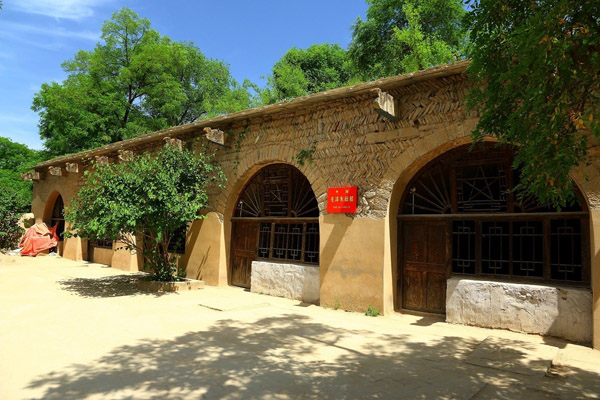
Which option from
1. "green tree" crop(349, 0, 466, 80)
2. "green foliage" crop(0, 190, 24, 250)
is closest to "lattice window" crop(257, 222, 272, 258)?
"green tree" crop(349, 0, 466, 80)

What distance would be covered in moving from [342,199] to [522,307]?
3.18 metres

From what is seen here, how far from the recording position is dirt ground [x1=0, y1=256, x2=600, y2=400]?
3416 millimetres

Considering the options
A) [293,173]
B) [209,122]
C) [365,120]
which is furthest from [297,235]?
[209,122]

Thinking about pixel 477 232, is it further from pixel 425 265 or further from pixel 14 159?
pixel 14 159

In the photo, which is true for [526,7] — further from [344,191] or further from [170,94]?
[170,94]

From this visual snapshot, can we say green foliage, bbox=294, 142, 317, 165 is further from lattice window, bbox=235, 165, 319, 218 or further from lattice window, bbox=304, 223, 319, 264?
lattice window, bbox=304, 223, 319, 264

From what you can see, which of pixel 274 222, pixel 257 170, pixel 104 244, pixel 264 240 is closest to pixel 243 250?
pixel 264 240

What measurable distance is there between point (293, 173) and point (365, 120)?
83.8 inches

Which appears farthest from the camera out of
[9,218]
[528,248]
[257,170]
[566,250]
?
[9,218]

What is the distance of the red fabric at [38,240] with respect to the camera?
15203 mm

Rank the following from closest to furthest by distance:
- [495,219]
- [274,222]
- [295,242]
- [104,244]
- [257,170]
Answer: [495,219], [295,242], [274,222], [257,170], [104,244]

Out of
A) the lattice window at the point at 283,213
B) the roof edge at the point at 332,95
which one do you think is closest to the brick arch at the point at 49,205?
the roof edge at the point at 332,95

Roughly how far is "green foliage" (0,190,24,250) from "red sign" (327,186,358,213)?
15.4m

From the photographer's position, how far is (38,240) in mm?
15438
